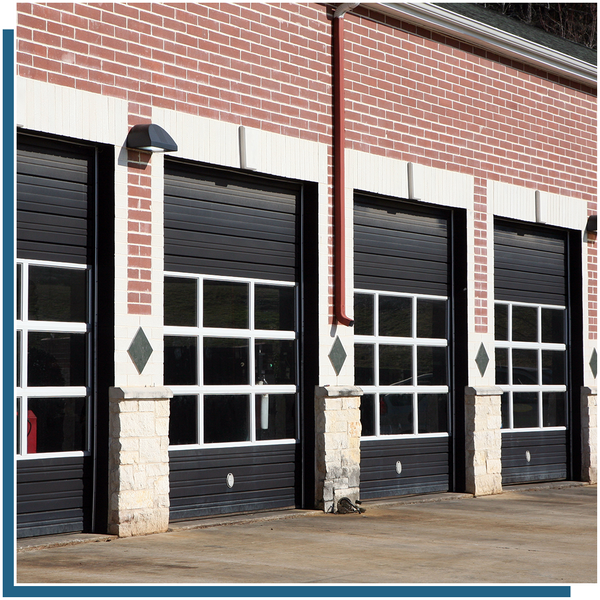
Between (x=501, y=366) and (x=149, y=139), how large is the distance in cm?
715

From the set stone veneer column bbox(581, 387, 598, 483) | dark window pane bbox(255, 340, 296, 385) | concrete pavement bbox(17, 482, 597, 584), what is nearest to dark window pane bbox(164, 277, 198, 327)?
dark window pane bbox(255, 340, 296, 385)

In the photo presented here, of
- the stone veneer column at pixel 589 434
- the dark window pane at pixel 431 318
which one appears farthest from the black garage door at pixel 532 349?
the dark window pane at pixel 431 318

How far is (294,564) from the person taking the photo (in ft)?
28.1

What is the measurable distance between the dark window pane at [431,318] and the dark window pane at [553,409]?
268 centimetres

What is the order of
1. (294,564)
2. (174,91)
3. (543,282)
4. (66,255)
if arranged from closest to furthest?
(294,564) < (66,255) < (174,91) < (543,282)

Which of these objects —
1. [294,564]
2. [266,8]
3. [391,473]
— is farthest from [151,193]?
[391,473]

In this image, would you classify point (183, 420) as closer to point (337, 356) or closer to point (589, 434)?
point (337, 356)

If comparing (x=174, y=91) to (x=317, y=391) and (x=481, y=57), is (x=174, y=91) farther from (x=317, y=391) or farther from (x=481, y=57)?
(x=481, y=57)

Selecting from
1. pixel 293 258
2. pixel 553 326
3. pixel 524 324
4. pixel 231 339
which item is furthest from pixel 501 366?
pixel 231 339

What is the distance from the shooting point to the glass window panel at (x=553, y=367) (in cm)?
1611

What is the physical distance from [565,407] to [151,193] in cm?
863

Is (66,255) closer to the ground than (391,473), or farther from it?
farther from it

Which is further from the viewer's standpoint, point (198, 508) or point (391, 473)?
point (391, 473)

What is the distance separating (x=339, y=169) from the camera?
12.5 m
